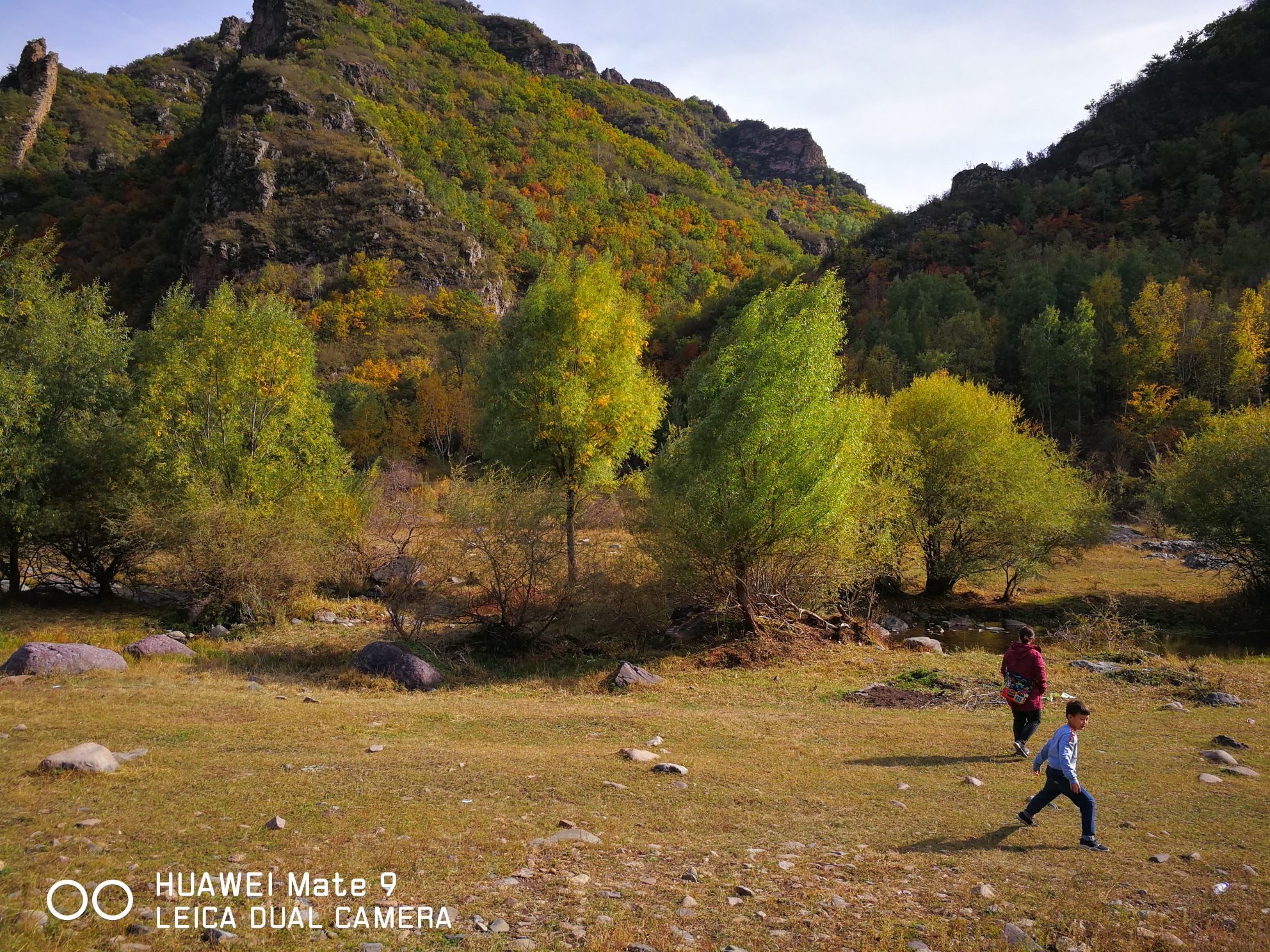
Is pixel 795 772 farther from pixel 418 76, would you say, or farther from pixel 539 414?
pixel 418 76

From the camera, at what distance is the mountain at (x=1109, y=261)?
179 ft

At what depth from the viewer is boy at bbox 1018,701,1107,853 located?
6.83 meters

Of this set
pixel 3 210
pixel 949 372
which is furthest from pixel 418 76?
pixel 949 372

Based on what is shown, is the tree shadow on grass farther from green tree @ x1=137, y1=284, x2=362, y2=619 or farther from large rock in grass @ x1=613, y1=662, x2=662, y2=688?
green tree @ x1=137, y1=284, x2=362, y2=619

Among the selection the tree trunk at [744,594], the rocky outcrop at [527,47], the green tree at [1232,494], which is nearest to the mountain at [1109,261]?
the green tree at [1232,494]

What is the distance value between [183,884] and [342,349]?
77.0 meters

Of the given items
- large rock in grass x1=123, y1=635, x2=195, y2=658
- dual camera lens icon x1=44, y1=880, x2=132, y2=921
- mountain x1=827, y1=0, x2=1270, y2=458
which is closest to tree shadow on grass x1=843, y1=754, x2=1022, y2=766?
dual camera lens icon x1=44, y1=880, x2=132, y2=921

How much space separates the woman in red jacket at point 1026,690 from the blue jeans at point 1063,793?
9.76 feet

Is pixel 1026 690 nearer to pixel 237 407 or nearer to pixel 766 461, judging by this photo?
pixel 766 461

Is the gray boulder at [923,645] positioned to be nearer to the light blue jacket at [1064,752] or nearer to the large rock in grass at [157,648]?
the light blue jacket at [1064,752]

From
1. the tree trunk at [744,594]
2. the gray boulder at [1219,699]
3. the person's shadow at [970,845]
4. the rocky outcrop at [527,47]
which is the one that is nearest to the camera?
the person's shadow at [970,845]

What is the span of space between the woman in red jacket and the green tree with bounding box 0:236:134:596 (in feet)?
88.1

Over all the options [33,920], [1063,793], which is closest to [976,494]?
[1063,793]

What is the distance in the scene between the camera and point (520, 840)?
647 centimetres
